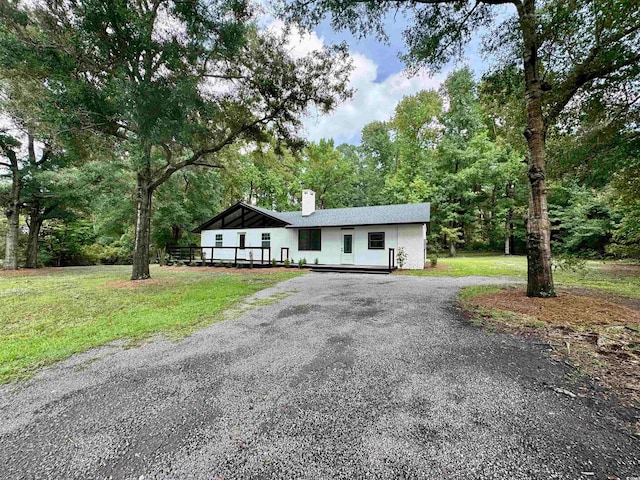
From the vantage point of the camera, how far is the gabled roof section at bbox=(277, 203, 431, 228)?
12820 mm

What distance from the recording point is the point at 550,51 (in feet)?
21.0

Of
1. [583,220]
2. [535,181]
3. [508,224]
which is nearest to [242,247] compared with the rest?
[535,181]

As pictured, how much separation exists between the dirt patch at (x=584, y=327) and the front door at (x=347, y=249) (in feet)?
26.5

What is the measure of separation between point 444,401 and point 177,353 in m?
Result: 3.06

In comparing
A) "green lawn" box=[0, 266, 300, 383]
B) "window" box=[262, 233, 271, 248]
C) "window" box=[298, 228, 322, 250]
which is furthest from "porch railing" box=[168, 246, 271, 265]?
"green lawn" box=[0, 266, 300, 383]

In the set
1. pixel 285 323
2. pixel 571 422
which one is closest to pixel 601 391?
pixel 571 422

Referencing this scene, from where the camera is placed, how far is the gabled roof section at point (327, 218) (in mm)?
13133

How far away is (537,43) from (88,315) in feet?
35.1

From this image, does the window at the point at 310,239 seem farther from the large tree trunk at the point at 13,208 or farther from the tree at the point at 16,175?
the large tree trunk at the point at 13,208

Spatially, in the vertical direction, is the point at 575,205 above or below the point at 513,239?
above

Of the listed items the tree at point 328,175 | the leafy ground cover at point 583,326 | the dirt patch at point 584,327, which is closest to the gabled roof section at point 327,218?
the leafy ground cover at point 583,326

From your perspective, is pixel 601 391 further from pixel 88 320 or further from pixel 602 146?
pixel 602 146

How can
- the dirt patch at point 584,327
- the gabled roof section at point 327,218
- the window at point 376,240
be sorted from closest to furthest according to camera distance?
the dirt patch at point 584,327, the gabled roof section at point 327,218, the window at point 376,240

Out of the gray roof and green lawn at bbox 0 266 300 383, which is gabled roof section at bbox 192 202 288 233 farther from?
green lawn at bbox 0 266 300 383
